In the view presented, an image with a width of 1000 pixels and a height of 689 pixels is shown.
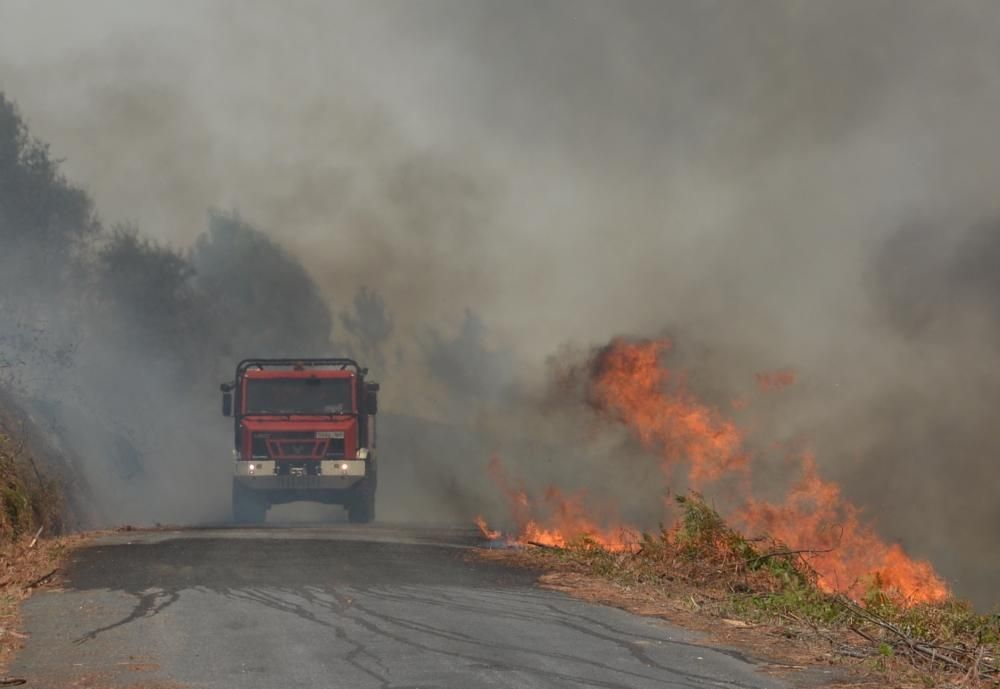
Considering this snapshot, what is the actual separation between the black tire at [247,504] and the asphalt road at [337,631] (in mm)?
12348

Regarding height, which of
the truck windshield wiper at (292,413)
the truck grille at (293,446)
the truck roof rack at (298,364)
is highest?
the truck roof rack at (298,364)

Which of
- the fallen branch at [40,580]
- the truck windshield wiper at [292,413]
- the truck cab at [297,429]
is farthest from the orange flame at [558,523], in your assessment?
the fallen branch at [40,580]

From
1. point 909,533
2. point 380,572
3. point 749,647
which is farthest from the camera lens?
point 909,533

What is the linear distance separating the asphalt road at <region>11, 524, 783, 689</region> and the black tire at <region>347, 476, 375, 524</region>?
41.7ft

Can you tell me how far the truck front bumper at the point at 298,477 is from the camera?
29.4 metres

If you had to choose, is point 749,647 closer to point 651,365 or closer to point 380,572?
point 380,572

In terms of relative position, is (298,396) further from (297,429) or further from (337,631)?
(337,631)

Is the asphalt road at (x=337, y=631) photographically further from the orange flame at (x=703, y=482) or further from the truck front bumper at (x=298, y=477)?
the truck front bumper at (x=298, y=477)

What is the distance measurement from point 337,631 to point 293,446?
18.9 m

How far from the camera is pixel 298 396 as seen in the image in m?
29.8

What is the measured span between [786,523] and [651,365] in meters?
4.78

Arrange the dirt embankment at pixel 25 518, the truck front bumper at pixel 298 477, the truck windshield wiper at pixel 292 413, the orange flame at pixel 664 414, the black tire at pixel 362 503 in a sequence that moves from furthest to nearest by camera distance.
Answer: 1. the black tire at pixel 362 503
2. the truck windshield wiper at pixel 292 413
3. the truck front bumper at pixel 298 477
4. the orange flame at pixel 664 414
5. the dirt embankment at pixel 25 518

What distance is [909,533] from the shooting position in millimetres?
34750

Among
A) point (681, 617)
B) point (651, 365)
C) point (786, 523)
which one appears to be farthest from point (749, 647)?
point (651, 365)
